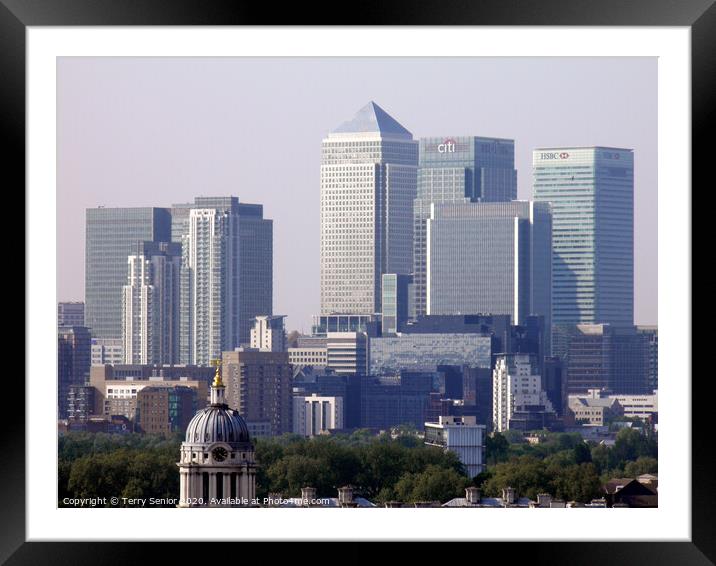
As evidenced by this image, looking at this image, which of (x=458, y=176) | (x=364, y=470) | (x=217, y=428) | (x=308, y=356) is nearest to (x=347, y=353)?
(x=308, y=356)

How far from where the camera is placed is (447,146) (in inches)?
1729

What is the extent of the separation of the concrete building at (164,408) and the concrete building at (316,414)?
2.55m

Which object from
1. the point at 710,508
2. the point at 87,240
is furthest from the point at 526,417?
the point at 710,508

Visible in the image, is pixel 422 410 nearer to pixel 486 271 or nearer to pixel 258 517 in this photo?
pixel 486 271

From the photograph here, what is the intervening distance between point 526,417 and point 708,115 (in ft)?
101

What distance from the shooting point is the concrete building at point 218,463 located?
18.2 meters

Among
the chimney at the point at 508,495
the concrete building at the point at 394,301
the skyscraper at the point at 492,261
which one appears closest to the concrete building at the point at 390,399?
the concrete building at the point at 394,301

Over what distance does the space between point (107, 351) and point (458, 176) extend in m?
11.7

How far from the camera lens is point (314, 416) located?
112 ft

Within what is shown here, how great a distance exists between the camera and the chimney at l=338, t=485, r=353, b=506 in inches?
718

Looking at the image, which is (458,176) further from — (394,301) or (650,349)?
(650,349)

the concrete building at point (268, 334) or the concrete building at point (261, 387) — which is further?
the concrete building at point (268, 334)
